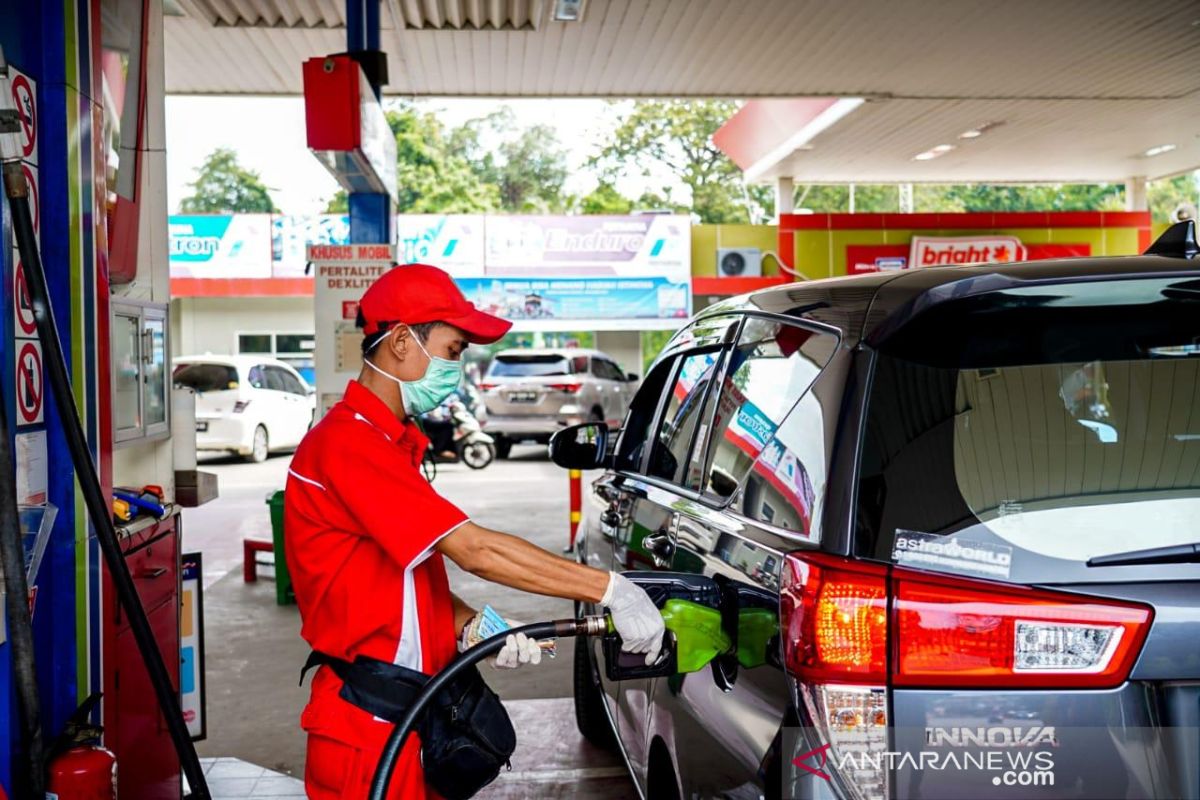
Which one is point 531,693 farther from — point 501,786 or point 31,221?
point 31,221

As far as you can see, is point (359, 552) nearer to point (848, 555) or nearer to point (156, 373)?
point (848, 555)

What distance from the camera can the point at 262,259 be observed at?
85.2 ft

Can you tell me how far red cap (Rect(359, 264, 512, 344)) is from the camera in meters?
→ 2.72

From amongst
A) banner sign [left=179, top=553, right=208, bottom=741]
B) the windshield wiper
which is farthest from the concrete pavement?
the windshield wiper

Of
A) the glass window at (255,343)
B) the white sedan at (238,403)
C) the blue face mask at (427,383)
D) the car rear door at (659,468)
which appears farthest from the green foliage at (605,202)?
the blue face mask at (427,383)

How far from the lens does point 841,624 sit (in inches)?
79.7

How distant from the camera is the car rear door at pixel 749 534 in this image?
7.38 ft

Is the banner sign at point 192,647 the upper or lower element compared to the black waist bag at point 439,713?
lower

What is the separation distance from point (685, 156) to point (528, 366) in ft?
114

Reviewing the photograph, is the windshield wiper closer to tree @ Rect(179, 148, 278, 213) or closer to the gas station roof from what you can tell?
the gas station roof

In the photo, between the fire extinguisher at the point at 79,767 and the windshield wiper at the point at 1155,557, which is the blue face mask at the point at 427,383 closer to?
the fire extinguisher at the point at 79,767

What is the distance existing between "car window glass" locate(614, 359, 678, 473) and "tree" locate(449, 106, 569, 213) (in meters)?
52.8

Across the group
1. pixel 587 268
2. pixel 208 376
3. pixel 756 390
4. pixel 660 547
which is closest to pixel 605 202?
pixel 587 268

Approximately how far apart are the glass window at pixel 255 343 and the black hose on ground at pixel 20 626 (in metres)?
25.9
